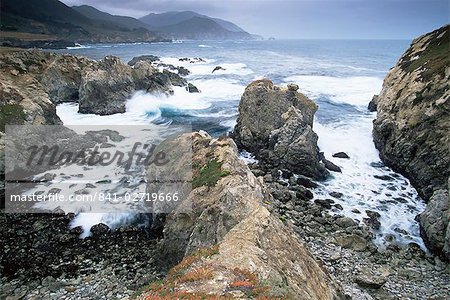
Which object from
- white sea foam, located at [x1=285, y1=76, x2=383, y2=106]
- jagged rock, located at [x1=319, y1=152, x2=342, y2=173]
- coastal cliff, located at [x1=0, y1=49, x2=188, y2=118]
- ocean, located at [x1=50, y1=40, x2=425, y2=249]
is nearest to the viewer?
ocean, located at [x1=50, y1=40, x2=425, y2=249]

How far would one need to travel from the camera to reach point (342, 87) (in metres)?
80.9

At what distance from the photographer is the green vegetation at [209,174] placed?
21734 mm

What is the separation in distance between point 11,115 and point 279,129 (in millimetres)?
30272

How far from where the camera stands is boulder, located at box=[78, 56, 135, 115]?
5381 cm

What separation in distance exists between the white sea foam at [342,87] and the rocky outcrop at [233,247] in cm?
5165

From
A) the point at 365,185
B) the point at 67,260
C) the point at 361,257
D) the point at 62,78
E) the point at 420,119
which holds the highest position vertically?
the point at 62,78

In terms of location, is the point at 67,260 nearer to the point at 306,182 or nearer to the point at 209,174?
the point at 209,174

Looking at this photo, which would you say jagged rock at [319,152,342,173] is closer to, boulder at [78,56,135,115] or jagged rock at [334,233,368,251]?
jagged rock at [334,233,368,251]

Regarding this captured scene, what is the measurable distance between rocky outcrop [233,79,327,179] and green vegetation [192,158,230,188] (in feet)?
45.9

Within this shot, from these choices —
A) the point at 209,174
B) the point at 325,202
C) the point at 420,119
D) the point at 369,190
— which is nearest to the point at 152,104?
the point at 325,202

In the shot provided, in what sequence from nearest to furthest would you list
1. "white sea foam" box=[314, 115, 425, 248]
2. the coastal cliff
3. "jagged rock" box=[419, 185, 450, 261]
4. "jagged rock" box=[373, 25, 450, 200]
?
"jagged rock" box=[419, 185, 450, 261]
"white sea foam" box=[314, 115, 425, 248]
"jagged rock" box=[373, 25, 450, 200]
the coastal cliff

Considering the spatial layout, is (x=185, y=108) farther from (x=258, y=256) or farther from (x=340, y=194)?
(x=258, y=256)

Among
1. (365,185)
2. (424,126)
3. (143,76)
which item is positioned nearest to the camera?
(424,126)

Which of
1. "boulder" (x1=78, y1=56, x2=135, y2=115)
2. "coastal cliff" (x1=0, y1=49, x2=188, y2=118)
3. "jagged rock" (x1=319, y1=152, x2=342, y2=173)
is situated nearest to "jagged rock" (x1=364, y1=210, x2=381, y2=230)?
"jagged rock" (x1=319, y1=152, x2=342, y2=173)
